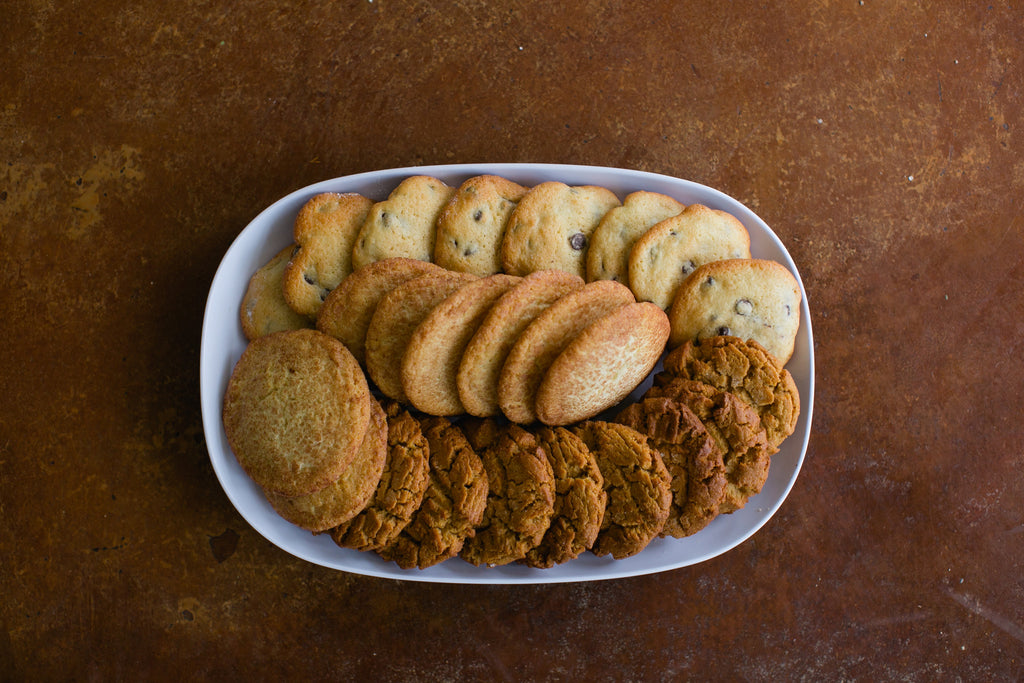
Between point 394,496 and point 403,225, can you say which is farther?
point 403,225

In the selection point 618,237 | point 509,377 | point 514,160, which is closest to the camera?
point 509,377

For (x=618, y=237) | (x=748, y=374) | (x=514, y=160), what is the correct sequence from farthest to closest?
1. (x=514, y=160)
2. (x=618, y=237)
3. (x=748, y=374)

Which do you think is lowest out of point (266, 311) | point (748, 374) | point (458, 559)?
point (458, 559)

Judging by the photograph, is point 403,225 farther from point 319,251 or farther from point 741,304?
point 741,304

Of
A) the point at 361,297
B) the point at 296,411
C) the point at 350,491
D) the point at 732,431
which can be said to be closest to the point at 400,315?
the point at 361,297

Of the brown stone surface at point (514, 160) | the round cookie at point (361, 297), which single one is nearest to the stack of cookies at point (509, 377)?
the round cookie at point (361, 297)

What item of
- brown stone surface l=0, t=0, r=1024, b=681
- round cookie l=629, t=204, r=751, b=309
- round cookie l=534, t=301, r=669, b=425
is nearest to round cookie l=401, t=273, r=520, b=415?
round cookie l=534, t=301, r=669, b=425

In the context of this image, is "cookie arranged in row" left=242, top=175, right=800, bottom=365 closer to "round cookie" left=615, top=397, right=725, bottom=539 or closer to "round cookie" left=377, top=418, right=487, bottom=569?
"round cookie" left=615, top=397, right=725, bottom=539
